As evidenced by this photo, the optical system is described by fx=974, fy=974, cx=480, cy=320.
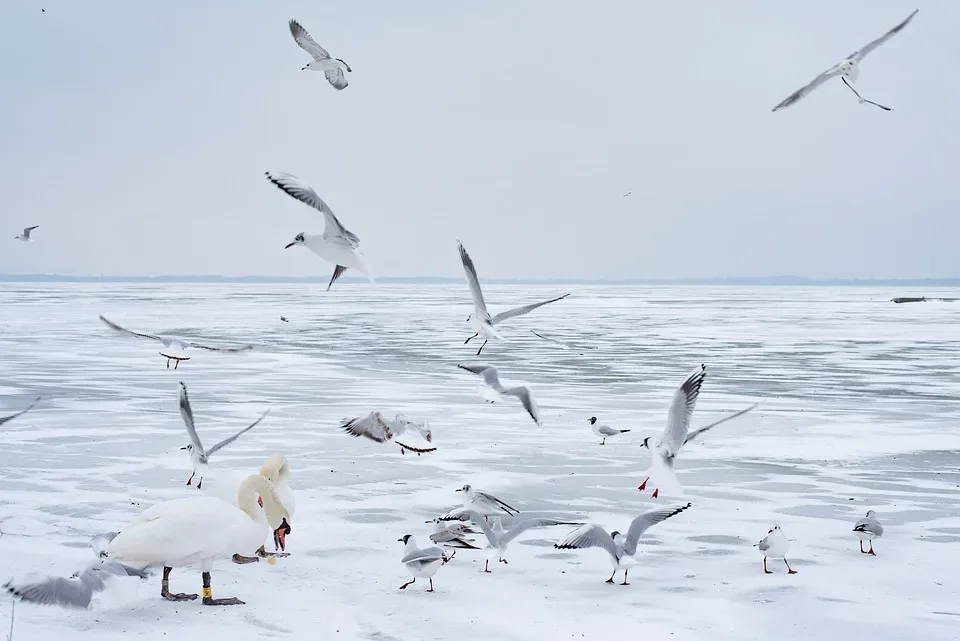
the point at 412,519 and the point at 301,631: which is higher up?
the point at 412,519

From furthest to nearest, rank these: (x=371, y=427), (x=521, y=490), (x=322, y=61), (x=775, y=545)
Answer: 1. (x=322, y=61)
2. (x=371, y=427)
3. (x=521, y=490)
4. (x=775, y=545)

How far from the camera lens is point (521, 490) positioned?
9.56 metres

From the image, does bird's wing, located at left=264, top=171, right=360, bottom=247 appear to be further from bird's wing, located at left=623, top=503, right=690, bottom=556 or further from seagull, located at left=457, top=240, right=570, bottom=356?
bird's wing, located at left=623, top=503, right=690, bottom=556

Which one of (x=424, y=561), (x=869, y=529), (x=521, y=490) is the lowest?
(x=424, y=561)

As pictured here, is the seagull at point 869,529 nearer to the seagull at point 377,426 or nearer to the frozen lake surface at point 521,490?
the frozen lake surface at point 521,490

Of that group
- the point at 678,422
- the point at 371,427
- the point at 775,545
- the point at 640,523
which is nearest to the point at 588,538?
the point at 640,523

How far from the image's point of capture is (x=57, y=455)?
1089 cm

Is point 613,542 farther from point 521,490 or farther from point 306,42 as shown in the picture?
point 306,42

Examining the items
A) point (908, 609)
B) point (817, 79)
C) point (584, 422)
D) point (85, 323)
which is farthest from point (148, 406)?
point (85, 323)

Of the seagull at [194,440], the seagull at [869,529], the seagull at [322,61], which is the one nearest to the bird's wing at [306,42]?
the seagull at [322,61]

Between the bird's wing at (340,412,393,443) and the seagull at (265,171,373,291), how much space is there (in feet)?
6.04

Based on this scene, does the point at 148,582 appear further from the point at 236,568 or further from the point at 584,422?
the point at 584,422

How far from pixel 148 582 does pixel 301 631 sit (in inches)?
57.4

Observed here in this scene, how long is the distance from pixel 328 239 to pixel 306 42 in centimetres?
401
